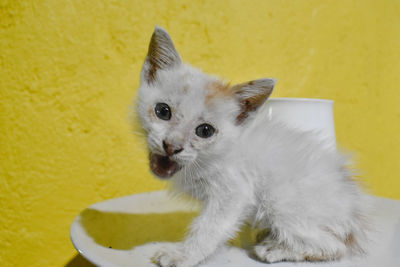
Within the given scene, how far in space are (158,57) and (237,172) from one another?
0.29 metres

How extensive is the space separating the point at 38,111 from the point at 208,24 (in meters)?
0.63

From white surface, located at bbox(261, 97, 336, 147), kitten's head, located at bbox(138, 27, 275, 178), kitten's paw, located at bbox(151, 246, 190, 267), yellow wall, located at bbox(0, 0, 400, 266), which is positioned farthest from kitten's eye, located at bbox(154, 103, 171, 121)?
white surface, located at bbox(261, 97, 336, 147)

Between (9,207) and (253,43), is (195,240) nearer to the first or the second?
(9,207)

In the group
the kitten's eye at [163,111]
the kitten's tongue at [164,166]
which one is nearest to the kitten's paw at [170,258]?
the kitten's tongue at [164,166]

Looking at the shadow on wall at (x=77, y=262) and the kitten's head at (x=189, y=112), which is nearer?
the kitten's head at (x=189, y=112)

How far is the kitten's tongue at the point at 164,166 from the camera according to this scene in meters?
0.57

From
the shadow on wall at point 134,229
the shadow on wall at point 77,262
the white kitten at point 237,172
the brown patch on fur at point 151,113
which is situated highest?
the brown patch on fur at point 151,113

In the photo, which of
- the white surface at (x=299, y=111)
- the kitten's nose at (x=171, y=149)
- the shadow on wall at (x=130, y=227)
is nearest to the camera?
the kitten's nose at (x=171, y=149)

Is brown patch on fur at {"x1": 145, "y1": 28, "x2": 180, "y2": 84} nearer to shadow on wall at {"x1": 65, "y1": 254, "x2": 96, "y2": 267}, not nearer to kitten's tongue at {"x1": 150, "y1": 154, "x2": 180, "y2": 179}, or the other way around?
kitten's tongue at {"x1": 150, "y1": 154, "x2": 180, "y2": 179}

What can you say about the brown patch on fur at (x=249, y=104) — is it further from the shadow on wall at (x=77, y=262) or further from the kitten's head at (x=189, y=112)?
the shadow on wall at (x=77, y=262)

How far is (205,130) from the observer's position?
1.85ft

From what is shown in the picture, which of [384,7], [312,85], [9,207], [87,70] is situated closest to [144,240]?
[9,207]

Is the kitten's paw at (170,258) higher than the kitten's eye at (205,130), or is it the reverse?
the kitten's eye at (205,130)

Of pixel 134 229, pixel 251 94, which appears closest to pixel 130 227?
pixel 134 229
